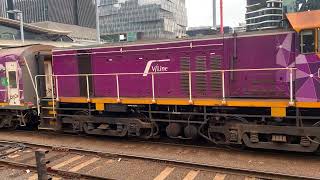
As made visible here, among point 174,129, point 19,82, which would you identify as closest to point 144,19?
point 19,82

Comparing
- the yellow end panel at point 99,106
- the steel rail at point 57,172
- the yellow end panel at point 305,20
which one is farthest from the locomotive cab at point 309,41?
the yellow end panel at point 99,106

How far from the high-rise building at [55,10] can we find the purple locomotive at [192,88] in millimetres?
85980

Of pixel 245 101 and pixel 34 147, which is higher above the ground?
pixel 245 101

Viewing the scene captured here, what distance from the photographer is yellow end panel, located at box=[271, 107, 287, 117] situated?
8172mm

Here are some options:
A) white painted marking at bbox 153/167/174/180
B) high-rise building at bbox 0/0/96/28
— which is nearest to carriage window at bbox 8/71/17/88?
white painted marking at bbox 153/167/174/180

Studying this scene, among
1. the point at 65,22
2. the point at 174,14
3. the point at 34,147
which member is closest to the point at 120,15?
the point at 174,14

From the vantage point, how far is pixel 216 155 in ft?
29.3

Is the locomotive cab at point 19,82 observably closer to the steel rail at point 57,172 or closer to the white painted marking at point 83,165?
the steel rail at point 57,172

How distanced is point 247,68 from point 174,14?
6620cm

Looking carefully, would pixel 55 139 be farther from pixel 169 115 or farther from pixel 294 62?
pixel 294 62

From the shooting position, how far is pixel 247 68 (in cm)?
905

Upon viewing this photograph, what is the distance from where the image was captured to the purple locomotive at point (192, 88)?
26.4 ft

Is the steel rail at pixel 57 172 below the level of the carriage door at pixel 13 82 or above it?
below

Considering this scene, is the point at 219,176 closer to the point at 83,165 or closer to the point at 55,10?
the point at 83,165
